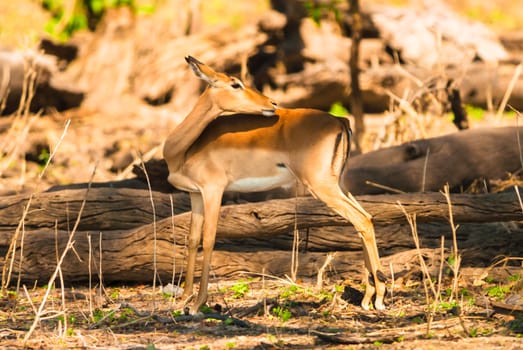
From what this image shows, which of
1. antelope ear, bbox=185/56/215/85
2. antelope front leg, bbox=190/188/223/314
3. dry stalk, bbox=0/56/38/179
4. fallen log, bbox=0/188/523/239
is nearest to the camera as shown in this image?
antelope ear, bbox=185/56/215/85

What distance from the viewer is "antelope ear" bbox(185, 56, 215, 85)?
5.61 meters

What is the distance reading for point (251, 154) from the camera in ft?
19.1

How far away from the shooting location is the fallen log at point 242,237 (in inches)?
260

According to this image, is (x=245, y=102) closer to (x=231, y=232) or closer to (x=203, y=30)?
(x=231, y=232)

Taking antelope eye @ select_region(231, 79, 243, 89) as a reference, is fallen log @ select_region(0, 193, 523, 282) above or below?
below

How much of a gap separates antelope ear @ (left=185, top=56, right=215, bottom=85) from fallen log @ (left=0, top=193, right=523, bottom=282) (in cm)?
132

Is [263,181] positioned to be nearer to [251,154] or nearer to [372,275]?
[251,154]

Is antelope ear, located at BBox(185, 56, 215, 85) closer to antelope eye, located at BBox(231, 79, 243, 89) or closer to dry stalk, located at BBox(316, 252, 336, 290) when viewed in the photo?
antelope eye, located at BBox(231, 79, 243, 89)

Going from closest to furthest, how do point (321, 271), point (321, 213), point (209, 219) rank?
point (209, 219) < point (321, 271) < point (321, 213)

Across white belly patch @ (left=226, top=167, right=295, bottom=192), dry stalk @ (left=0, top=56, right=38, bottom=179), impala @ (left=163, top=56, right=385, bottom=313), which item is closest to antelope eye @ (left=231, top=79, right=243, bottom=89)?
impala @ (left=163, top=56, right=385, bottom=313)

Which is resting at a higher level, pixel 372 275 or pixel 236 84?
pixel 236 84

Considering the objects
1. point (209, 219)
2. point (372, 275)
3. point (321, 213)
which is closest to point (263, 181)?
point (209, 219)

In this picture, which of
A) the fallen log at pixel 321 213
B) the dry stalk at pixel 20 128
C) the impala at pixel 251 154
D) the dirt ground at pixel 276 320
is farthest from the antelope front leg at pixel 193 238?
the dry stalk at pixel 20 128

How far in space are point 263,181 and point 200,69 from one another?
907mm
